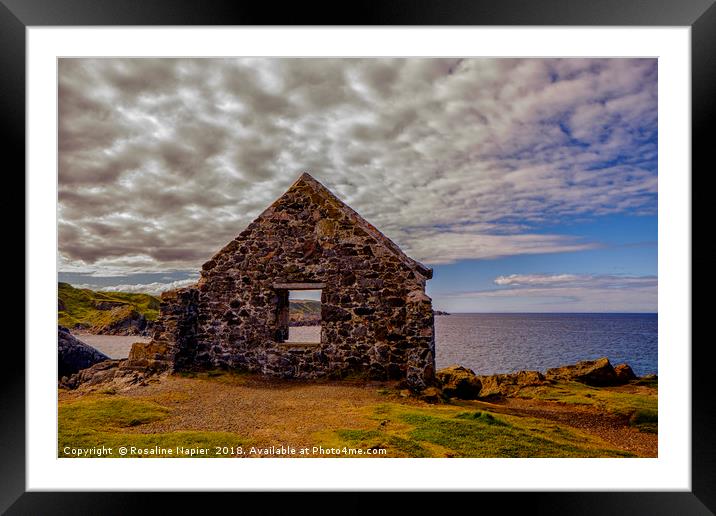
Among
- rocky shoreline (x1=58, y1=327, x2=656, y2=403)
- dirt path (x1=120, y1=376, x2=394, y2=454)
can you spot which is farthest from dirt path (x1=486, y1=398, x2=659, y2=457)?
dirt path (x1=120, y1=376, x2=394, y2=454)

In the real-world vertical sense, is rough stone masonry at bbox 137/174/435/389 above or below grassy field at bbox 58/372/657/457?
above

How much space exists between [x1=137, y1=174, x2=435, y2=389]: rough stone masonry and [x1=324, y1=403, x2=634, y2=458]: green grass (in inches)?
100

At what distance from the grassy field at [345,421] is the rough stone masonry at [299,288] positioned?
776 mm

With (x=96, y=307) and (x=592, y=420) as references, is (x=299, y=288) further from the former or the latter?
(x=96, y=307)

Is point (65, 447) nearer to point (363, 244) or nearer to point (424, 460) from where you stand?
point (424, 460)

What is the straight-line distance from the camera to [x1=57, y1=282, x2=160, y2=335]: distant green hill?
13.8 m

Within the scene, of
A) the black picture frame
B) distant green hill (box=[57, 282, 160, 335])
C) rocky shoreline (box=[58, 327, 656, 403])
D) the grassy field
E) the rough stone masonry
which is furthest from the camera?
distant green hill (box=[57, 282, 160, 335])

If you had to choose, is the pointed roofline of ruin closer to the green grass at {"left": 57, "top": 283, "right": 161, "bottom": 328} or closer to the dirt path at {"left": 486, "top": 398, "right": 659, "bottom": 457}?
the dirt path at {"left": 486, "top": 398, "right": 659, "bottom": 457}

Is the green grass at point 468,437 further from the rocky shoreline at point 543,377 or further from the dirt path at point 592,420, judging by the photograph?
the rocky shoreline at point 543,377

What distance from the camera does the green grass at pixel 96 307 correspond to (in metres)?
12.8
